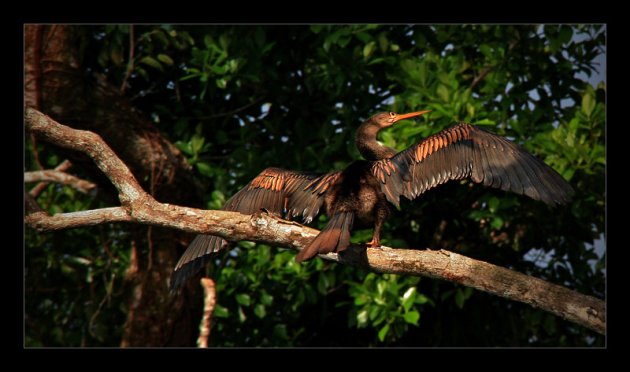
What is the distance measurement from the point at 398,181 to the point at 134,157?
287cm

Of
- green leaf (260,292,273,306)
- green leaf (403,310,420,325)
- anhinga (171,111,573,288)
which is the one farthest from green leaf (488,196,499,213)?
green leaf (260,292,273,306)

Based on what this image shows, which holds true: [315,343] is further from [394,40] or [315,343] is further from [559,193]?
[559,193]

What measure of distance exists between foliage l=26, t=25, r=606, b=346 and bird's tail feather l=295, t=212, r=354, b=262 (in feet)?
6.30

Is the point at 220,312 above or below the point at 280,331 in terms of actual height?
above

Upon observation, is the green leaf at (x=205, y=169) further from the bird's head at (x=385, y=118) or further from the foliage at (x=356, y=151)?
the bird's head at (x=385, y=118)

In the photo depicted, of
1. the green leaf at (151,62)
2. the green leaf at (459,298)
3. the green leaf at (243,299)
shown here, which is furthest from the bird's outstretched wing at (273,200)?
the green leaf at (459,298)

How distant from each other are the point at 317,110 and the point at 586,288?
2.70 meters

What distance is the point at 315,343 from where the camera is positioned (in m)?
7.57

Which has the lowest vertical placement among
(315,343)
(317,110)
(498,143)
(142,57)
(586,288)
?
(315,343)

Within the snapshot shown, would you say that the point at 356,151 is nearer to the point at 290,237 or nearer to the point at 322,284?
the point at 322,284

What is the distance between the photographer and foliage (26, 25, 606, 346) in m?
6.46

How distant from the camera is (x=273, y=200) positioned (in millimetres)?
5078

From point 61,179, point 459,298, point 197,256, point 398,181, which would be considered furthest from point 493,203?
point 61,179

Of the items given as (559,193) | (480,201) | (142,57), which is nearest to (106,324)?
(142,57)
